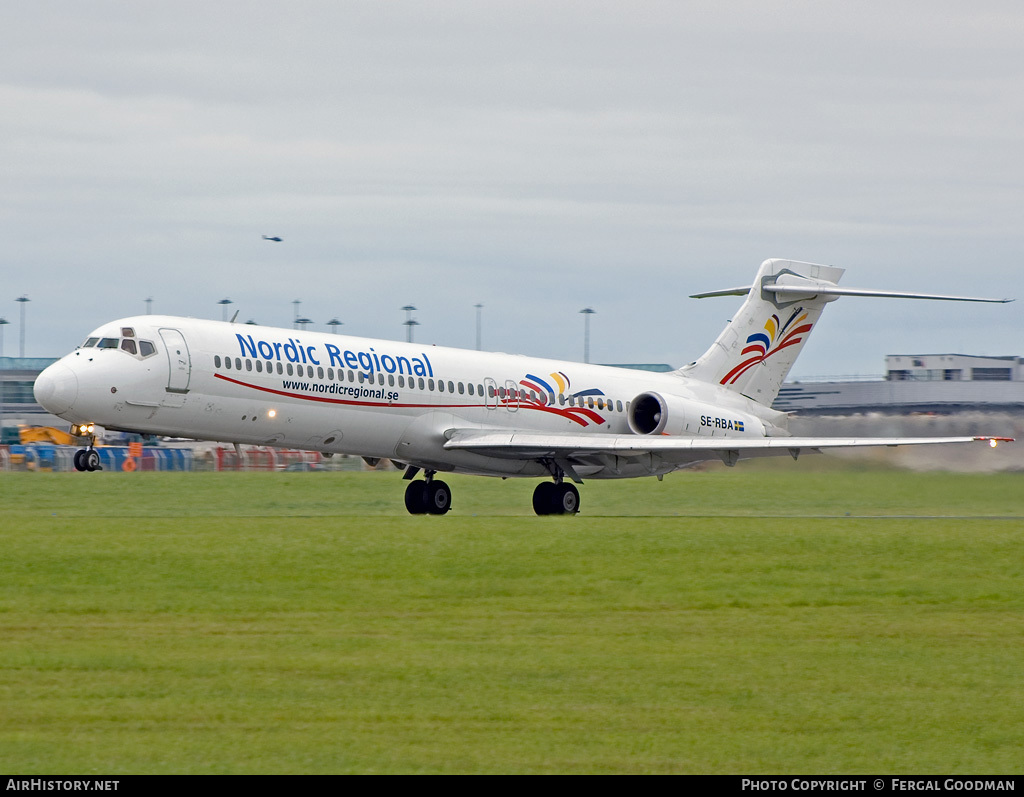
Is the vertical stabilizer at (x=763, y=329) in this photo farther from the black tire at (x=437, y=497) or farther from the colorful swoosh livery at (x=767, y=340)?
the black tire at (x=437, y=497)

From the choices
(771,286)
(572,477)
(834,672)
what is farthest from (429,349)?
(834,672)

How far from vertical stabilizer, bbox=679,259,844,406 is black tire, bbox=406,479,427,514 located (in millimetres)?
8117

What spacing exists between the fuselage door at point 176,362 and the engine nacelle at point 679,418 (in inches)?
447

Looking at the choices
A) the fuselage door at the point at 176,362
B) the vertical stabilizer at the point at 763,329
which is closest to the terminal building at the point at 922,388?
the vertical stabilizer at the point at 763,329

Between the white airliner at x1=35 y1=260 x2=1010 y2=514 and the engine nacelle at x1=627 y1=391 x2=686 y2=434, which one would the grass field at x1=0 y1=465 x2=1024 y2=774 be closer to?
the white airliner at x1=35 y1=260 x2=1010 y2=514

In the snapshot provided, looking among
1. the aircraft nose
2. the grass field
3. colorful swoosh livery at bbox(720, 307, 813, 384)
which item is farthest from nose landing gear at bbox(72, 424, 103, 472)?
colorful swoosh livery at bbox(720, 307, 813, 384)

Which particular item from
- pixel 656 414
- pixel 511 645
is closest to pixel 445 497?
pixel 656 414

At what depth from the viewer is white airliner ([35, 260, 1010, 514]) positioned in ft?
84.7

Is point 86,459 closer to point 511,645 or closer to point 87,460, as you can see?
point 87,460

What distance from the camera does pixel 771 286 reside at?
117ft

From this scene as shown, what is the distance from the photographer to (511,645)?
13.6 metres

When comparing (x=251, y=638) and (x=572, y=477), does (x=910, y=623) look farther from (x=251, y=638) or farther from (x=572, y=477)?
(x=572, y=477)

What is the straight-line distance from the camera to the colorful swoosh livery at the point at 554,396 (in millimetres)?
31594
